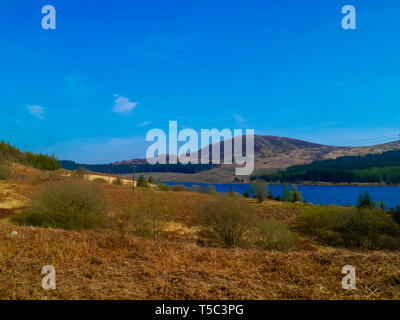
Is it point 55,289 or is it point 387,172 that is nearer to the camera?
point 55,289

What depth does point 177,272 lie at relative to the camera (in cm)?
614

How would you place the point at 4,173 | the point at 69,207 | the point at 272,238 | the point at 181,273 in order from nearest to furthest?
the point at 181,273 → the point at 69,207 → the point at 272,238 → the point at 4,173

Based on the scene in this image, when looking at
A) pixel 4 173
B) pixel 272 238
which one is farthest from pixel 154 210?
pixel 4 173

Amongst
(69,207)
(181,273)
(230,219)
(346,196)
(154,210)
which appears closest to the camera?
(181,273)

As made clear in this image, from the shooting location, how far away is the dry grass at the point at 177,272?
4863mm

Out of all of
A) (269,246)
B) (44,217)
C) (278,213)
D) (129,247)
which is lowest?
(278,213)

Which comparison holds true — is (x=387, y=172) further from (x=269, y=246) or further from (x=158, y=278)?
(x=158, y=278)

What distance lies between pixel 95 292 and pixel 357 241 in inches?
1329

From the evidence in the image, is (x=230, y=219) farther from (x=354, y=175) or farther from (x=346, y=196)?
(x=354, y=175)

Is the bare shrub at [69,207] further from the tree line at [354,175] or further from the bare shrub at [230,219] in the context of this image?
the tree line at [354,175]

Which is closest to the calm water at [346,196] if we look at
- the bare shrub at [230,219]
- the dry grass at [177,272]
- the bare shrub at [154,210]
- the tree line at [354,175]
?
the tree line at [354,175]

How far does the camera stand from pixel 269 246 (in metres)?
20.7

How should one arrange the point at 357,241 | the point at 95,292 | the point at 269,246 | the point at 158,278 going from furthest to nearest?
the point at 357,241
the point at 269,246
the point at 158,278
the point at 95,292
